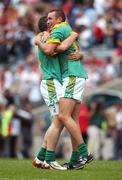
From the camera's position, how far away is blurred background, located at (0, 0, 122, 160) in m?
24.3

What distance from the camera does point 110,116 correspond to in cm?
2423

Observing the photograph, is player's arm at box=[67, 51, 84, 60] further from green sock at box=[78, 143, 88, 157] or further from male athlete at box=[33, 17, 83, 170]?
green sock at box=[78, 143, 88, 157]

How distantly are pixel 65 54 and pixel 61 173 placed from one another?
1.77 metres

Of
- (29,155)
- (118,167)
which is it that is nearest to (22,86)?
(29,155)

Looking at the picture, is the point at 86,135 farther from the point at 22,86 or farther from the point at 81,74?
the point at 81,74

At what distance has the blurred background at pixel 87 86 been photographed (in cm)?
2430

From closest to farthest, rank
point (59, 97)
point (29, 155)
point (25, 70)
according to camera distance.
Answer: point (59, 97), point (29, 155), point (25, 70)

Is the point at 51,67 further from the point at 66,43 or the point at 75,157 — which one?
the point at 75,157

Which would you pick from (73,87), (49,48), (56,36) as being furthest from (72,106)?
(56,36)

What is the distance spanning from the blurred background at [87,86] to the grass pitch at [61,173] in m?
9.57

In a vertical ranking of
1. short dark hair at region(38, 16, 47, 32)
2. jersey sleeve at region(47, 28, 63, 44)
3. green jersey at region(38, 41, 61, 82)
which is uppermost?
short dark hair at region(38, 16, 47, 32)

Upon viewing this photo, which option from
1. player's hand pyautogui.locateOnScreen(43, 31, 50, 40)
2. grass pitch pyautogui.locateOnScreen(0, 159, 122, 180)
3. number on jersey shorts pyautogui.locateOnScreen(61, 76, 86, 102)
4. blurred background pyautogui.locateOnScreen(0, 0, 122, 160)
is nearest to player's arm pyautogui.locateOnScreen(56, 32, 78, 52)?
player's hand pyautogui.locateOnScreen(43, 31, 50, 40)

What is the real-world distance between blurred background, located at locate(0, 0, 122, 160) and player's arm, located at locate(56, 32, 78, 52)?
34.6 ft

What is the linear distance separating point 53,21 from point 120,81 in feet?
41.9
